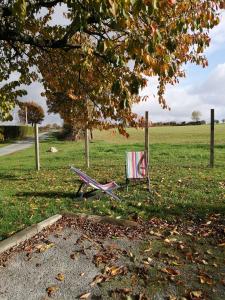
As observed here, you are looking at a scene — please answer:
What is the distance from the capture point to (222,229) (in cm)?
738

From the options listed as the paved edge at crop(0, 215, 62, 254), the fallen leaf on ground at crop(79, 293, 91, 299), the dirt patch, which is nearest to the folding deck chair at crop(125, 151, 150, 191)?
the dirt patch

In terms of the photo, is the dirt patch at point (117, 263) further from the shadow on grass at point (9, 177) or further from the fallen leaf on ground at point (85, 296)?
the shadow on grass at point (9, 177)

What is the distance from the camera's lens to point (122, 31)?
629 cm

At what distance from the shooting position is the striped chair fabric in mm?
10773

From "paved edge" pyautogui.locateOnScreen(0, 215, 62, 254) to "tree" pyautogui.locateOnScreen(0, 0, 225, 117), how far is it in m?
2.92

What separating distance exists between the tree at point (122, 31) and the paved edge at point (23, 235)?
9.59 feet

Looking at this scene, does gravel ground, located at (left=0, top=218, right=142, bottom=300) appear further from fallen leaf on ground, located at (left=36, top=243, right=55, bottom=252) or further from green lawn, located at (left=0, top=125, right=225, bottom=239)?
green lawn, located at (left=0, top=125, right=225, bottom=239)

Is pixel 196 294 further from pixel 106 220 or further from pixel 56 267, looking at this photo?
pixel 106 220

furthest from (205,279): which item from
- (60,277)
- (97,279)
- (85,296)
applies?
(60,277)

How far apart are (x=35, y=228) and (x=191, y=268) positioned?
8.84 feet

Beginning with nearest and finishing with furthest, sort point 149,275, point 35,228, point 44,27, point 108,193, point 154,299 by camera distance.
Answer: point 154,299
point 149,275
point 35,228
point 108,193
point 44,27

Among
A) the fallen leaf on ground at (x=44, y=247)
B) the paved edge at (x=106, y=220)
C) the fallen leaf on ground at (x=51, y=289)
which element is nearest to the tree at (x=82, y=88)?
the paved edge at (x=106, y=220)

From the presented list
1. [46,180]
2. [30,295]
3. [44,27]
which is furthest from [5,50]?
[30,295]

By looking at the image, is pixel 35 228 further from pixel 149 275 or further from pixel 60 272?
pixel 149 275
